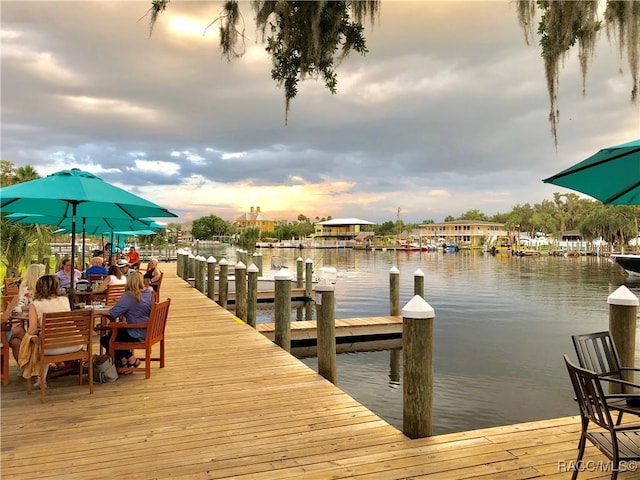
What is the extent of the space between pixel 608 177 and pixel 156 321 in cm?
508

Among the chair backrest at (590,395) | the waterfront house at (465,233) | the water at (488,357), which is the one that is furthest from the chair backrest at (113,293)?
the waterfront house at (465,233)

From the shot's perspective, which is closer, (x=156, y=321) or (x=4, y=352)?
(x=4, y=352)

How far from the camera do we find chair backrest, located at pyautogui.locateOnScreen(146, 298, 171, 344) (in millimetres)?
5289

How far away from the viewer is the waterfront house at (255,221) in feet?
527

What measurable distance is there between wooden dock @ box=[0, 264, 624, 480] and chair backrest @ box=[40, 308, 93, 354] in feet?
1.91

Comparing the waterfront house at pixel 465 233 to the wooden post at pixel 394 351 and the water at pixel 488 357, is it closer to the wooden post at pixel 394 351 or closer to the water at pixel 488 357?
the water at pixel 488 357

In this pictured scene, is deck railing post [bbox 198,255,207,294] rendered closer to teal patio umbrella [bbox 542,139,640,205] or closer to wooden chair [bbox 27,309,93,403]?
wooden chair [bbox 27,309,93,403]

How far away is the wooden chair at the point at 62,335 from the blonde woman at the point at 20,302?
72 cm

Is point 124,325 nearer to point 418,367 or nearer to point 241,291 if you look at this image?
point 418,367

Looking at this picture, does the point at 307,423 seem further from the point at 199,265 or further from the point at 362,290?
the point at 362,290

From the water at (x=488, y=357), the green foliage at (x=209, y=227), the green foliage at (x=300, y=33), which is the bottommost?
the water at (x=488, y=357)

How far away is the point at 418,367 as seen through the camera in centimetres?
371

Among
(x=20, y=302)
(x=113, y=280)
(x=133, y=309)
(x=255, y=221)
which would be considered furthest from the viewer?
(x=255, y=221)

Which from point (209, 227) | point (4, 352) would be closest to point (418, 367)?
point (4, 352)
